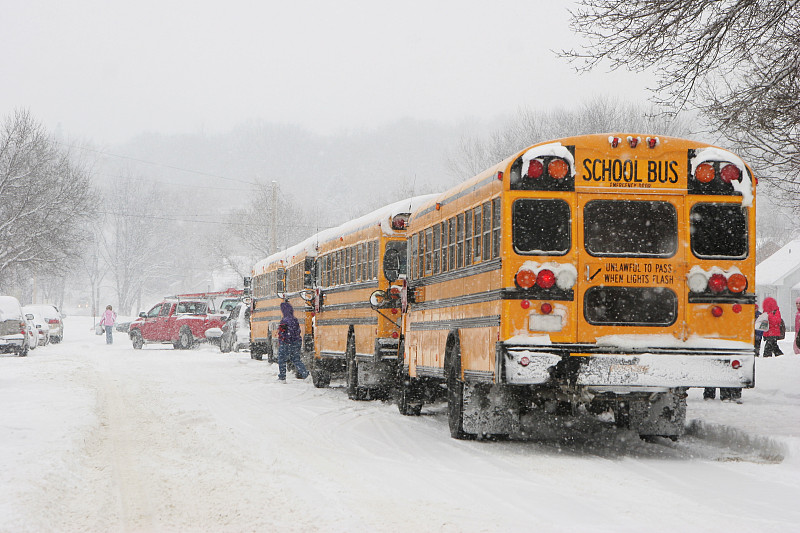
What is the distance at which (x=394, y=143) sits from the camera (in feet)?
359

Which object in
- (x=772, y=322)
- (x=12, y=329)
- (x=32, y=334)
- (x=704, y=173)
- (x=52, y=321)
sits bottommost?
(x=32, y=334)

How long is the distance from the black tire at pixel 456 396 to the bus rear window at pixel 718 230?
9.16ft

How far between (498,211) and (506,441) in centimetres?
267

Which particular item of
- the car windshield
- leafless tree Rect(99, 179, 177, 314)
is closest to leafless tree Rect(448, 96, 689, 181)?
the car windshield

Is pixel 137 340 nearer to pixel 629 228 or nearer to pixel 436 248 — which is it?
pixel 436 248

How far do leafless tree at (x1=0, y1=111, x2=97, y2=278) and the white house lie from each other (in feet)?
125

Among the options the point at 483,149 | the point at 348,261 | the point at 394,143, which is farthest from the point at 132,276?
the point at 348,261

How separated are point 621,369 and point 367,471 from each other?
2.42 meters

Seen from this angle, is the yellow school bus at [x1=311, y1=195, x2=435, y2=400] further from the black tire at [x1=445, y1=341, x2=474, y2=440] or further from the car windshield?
the car windshield

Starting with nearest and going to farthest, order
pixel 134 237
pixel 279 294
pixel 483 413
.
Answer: pixel 483 413 < pixel 279 294 < pixel 134 237

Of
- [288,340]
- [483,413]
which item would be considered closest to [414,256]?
[483,413]

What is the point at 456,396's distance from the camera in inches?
451

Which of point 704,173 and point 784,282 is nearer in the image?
point 704,173

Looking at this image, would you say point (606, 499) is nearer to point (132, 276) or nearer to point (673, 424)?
point (673, 424)
